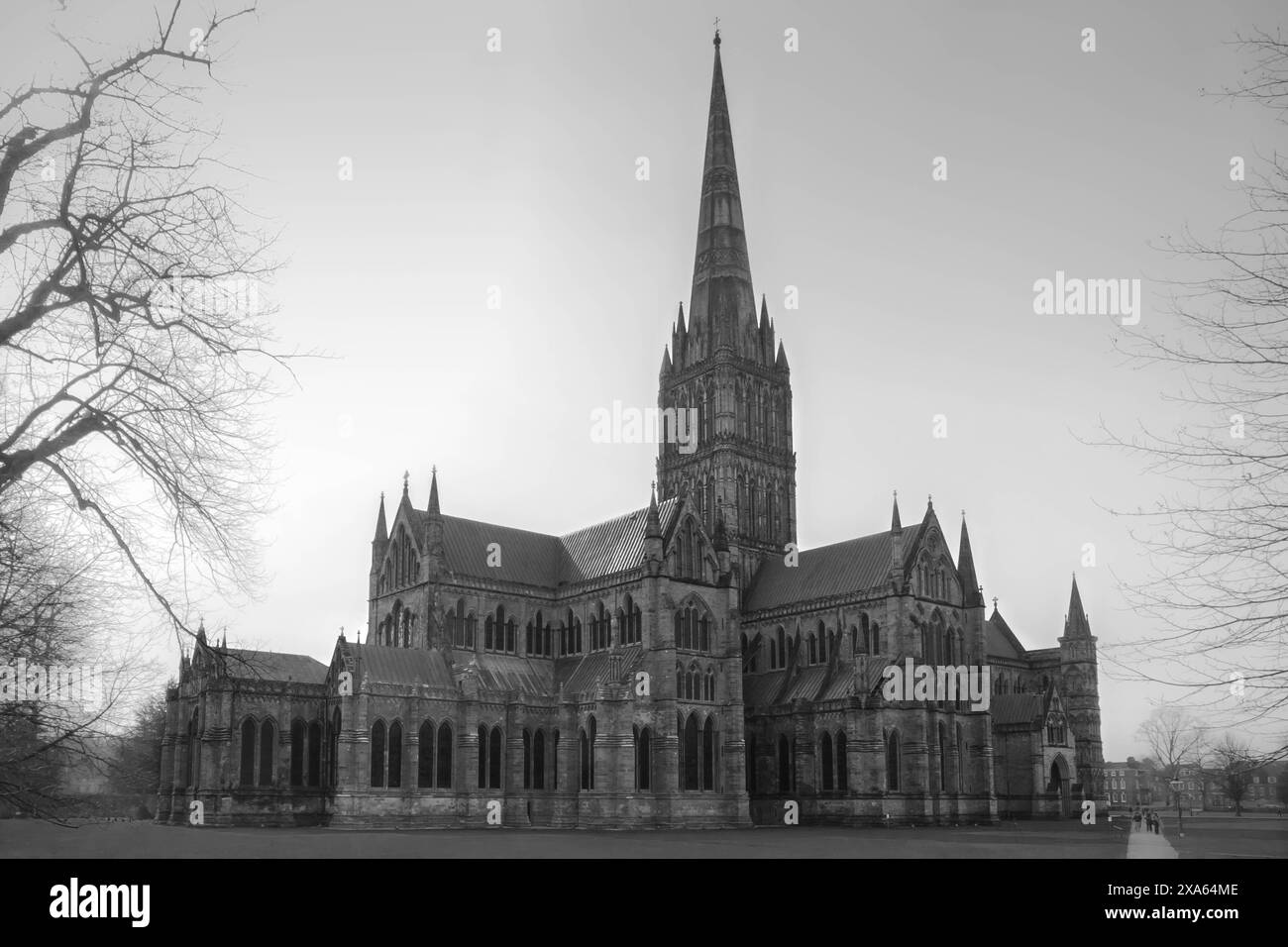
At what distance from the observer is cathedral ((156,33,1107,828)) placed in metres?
63.2

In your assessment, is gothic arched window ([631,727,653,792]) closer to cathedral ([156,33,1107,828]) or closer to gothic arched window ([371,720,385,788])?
cathedral ([156,33,1107,828])

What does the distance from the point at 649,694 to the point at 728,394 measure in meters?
28.8

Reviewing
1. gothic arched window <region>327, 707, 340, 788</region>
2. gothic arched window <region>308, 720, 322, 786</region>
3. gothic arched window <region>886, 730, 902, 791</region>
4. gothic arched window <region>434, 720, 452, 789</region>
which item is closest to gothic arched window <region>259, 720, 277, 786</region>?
gothic arched window <region>308, 720, 322, 786</region>

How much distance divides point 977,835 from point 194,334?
5073 cm

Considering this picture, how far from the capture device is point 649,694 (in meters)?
66.8

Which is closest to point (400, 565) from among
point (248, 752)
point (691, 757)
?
point (248, 752)

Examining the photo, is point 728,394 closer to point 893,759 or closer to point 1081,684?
point 893,759

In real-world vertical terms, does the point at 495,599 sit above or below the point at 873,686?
above

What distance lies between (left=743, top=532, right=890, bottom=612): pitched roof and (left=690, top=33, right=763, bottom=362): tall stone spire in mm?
17435

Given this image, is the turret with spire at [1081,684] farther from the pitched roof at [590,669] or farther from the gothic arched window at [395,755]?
the gothic arched window at [395,755]

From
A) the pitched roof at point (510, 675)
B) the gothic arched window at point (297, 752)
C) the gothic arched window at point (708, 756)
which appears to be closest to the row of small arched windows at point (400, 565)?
the pitched roof at point (510, 675)
